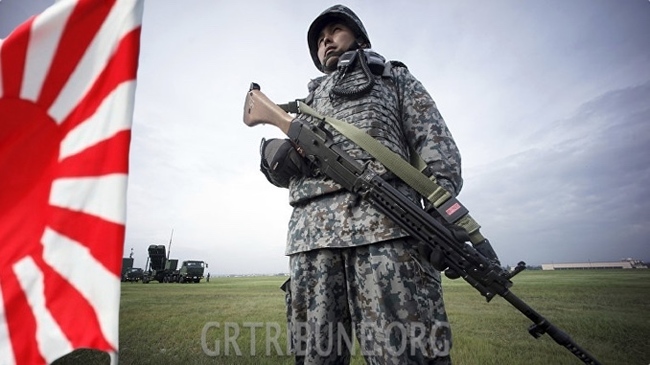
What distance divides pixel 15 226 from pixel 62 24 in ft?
2.57

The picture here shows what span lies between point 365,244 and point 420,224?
1.33ft

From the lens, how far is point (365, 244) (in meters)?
1.76

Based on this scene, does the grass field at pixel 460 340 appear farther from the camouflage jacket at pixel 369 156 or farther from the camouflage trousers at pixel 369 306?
the camouflage jacket at pixel 369 156

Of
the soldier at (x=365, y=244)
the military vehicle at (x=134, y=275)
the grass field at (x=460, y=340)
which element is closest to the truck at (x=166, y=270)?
the military vehicle at (x=134, y=275)

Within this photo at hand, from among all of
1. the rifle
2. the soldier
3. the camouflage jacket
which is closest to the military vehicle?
the soldier

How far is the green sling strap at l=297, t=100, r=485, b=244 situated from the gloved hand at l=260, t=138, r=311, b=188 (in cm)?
44

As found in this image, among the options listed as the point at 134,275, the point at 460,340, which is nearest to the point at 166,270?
the point at 134,275

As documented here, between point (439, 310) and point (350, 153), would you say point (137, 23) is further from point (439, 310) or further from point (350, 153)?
point (439, 310)

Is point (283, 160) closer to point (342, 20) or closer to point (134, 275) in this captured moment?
point (342, 20)

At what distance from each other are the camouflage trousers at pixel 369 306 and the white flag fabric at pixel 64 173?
1191mm

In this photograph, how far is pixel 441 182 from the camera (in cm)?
195

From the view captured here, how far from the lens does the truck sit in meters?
25.3

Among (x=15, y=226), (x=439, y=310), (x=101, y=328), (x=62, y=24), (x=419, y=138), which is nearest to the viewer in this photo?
(x=101, y=328)

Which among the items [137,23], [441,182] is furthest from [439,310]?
[137,23]
